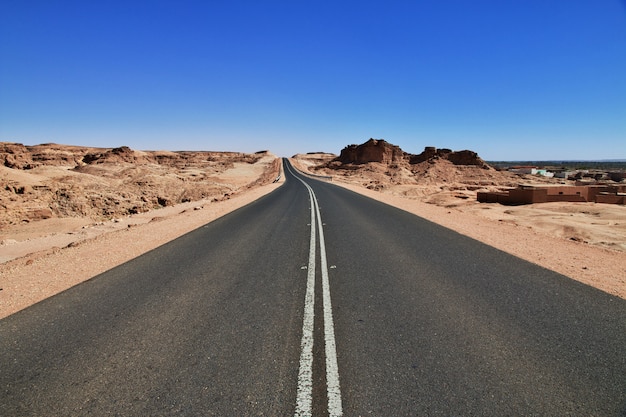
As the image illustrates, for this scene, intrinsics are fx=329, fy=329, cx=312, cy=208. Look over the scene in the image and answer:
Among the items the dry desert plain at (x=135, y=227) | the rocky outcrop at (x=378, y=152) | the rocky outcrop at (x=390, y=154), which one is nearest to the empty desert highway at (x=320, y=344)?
the dry desert plain at (x=135, y=227)

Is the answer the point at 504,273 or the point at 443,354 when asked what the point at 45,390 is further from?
the point at 504,273

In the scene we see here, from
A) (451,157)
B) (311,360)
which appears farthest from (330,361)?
(451,157)

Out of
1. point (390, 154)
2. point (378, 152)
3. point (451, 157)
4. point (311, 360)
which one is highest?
point (378, 152)

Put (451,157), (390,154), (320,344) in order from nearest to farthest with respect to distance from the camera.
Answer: (320,344) → (451,157) → (390,154)

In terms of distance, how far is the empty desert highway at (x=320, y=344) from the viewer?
2.67 m

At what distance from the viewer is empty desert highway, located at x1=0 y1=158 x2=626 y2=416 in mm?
2670

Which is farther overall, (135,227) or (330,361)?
(135,227)

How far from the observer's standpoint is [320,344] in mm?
3510

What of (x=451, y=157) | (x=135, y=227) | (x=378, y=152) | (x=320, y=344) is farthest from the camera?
(x=378, y=152)

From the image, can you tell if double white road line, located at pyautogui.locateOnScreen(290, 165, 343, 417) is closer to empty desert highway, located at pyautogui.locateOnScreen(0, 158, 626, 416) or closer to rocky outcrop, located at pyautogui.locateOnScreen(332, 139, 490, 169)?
empty desert highway, located at pyautogui.locateOnScreen(0, 158, 626, 416)

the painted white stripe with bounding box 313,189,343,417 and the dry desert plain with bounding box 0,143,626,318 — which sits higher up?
the painted white stripe with bounding box 313,189,343,417

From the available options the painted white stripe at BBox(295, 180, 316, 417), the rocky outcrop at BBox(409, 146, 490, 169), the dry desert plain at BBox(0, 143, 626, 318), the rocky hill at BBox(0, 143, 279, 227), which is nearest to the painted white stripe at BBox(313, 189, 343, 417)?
the painted white stripe at BBox(295, 180, 316, 417)

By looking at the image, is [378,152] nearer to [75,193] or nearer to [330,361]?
[75,193]

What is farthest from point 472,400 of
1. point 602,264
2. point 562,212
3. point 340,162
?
point 340,162
